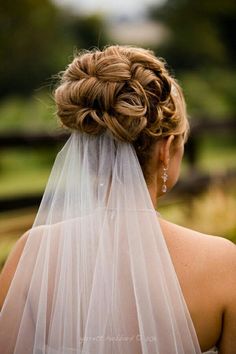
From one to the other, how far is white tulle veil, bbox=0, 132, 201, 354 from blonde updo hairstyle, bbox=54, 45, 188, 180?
0.08 m

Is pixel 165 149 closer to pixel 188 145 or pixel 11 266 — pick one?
pixel 11 266

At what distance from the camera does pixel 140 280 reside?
7.05ft

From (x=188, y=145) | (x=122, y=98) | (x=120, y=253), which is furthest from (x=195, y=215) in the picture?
(x=122, y=98)

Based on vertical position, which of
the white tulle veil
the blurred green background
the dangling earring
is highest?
the blurred green background

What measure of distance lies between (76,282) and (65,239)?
6.3 inches

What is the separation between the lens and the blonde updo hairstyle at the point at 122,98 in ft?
6.88

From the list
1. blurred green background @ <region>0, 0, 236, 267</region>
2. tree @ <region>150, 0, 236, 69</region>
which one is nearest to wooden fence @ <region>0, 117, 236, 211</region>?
blurred green background @ <region>0, 0, 236, 267</region>

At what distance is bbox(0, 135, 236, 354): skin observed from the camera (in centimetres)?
213

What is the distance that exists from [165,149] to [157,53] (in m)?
22.3

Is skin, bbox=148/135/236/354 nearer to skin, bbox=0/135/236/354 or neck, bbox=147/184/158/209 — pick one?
skin, bbox=0/135/236/354

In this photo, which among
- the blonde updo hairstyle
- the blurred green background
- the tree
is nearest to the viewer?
the blonde updo hairstyle

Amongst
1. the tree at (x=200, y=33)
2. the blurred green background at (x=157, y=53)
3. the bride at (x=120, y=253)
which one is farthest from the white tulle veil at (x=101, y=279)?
the tree at (x=200, y=33)

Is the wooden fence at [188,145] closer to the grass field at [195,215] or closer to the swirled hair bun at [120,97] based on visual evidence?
the grass field at [195,215]

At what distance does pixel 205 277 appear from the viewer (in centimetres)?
213
